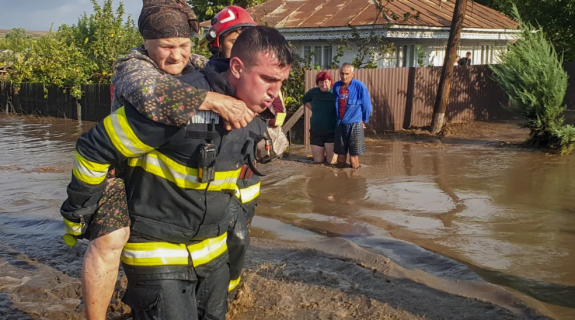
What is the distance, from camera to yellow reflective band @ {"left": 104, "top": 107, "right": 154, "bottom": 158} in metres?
2.72

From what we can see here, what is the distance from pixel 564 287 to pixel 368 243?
1.95 meters

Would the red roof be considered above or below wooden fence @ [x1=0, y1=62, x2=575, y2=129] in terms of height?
above

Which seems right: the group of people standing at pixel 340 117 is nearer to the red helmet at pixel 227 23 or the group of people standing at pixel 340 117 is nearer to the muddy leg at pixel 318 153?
the muddy leg at pixel 318 153

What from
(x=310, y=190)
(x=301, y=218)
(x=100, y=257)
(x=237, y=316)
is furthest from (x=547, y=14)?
(x=100, y=257)

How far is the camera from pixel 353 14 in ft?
74.2

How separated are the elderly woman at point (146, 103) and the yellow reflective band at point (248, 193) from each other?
3.76 feet

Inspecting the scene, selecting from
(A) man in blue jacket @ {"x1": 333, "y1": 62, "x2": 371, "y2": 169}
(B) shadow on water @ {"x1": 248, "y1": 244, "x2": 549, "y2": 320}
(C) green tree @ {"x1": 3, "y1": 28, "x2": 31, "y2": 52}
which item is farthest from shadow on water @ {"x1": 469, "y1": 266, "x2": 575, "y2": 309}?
(C) green tree @ {"x1": 3, "y1": 28, "x2": 31, "y2": 52}

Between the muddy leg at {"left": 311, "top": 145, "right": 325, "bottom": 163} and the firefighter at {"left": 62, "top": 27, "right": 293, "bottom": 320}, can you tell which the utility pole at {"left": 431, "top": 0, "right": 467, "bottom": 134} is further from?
the firefighter at {"left": 62, "top": 27, "right": 293, "bottom": 320}

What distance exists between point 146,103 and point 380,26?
18812 mm

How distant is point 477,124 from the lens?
61.6 feet

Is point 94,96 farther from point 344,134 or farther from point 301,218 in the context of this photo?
point 301,218

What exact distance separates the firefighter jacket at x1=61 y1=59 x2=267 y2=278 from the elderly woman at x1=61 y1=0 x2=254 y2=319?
0.16 feet

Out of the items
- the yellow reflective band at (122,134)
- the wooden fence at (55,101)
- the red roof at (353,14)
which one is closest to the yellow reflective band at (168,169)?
the yellow reflective band at (122,134)

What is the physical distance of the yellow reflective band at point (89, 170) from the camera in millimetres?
2781
